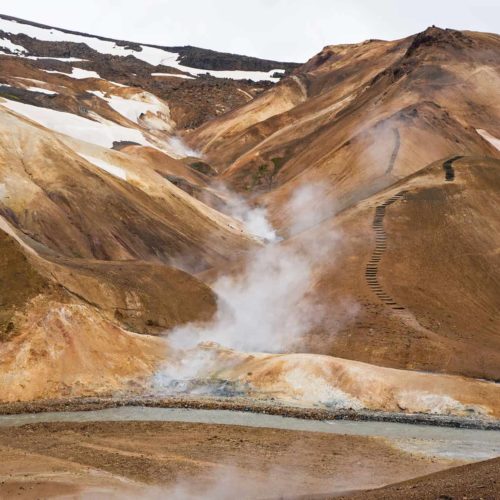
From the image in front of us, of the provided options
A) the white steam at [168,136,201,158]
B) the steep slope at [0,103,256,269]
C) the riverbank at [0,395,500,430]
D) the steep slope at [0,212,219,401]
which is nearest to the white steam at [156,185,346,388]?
the steep slope at [0,212,219,401]

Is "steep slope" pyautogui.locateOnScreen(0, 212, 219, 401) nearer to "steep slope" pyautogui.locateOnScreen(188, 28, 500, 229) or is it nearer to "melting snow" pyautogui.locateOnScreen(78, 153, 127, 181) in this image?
"steep slope" pyautogui.locateOnScreen(188, 28, 500, 229)

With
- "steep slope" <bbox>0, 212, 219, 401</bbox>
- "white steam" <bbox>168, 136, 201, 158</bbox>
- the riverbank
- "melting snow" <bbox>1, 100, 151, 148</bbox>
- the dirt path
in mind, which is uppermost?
"white steam" <bbox>168, 136, 201, 158</bbox>

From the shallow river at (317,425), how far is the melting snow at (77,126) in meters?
88.5

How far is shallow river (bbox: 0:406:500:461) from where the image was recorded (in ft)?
121

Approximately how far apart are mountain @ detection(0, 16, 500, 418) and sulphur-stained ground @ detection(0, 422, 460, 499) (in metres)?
7.68

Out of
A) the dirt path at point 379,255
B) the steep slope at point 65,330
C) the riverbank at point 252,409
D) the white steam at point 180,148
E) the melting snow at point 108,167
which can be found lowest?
the riverbank at point 252,409

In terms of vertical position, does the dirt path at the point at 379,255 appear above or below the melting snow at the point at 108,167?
below

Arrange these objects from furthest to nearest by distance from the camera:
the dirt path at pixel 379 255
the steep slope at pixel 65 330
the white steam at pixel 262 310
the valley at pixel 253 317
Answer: the dirt path at pixel 379 255
the white steam at pixel 262 310
the steep slope at pixel 65 330
the valley at pixel 253 317

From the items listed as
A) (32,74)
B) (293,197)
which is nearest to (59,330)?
(293,197)

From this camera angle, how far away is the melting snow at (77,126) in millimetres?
129125

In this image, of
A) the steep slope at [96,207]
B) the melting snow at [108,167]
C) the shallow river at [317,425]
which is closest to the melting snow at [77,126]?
the melting snow at [108,167]

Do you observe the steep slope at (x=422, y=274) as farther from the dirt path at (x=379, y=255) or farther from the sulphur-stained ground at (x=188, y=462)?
the sulphur-stained ground at (x=188, y=462)

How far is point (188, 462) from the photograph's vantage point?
30.9m

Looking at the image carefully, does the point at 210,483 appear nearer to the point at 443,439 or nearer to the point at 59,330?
the point at 443,439
